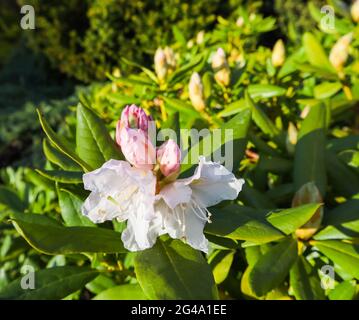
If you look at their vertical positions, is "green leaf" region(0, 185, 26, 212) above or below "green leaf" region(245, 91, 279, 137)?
below

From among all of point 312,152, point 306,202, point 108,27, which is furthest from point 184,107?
point 108,27

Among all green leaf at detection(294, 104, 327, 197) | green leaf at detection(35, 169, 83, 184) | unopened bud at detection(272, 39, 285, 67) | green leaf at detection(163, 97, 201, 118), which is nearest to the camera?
green leaf at detection(35, 169, 83, 184)

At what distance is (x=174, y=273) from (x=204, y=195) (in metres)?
0.16

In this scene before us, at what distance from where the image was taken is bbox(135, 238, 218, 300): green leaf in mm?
932

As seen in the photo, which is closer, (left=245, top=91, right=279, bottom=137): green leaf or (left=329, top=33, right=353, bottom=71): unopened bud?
(left=245, top=91, right=279, bottom=137): green leaf

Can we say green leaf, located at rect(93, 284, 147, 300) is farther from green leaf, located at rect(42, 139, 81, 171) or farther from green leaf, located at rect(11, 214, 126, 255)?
green leaf, located at rect(42, 139, 81, 171)

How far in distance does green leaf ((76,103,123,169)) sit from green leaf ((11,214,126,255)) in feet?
0.50

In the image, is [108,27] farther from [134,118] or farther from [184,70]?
[134,118]

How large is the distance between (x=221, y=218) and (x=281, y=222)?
0.42 feet

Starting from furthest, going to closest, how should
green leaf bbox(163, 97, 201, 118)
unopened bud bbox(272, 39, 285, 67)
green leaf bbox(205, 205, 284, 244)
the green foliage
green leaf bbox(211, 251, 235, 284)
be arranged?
the green foliage < unopened bud bbox(272, 39, 285, 67) < green leaf bbox(163, 97, 201, 118) < green leaf bbox(211, 251, 235, 284) < green leaf bbox(205, 205, 284, 244)

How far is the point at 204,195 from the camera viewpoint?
96 cm

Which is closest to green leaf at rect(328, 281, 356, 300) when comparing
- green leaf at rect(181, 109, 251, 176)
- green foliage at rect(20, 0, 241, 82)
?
green leaf at rect(181, 109, 251, 176)

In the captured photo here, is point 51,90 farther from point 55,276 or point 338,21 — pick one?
point 55,276

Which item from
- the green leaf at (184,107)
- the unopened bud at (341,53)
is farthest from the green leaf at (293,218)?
the unopened bud at (341,53)
